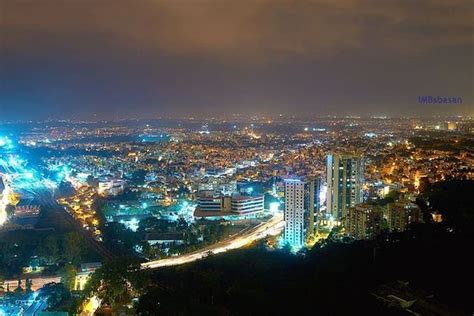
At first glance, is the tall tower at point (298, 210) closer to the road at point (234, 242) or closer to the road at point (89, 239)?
the road at point (234, 242)

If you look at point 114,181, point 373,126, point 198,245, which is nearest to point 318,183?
point 198,245

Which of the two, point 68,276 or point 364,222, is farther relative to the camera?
point 364,222

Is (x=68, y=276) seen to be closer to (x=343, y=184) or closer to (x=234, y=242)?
(x=234, y=242)

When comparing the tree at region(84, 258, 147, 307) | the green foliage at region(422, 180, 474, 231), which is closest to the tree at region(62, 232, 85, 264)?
the tree at region(84, 258, 147, 307)

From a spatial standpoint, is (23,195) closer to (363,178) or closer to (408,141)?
(363,178)

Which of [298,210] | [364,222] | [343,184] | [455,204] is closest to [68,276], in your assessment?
[298,210]

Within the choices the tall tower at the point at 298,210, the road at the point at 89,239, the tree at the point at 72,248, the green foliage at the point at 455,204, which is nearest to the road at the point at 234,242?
the tall tower at the point at 298,210
